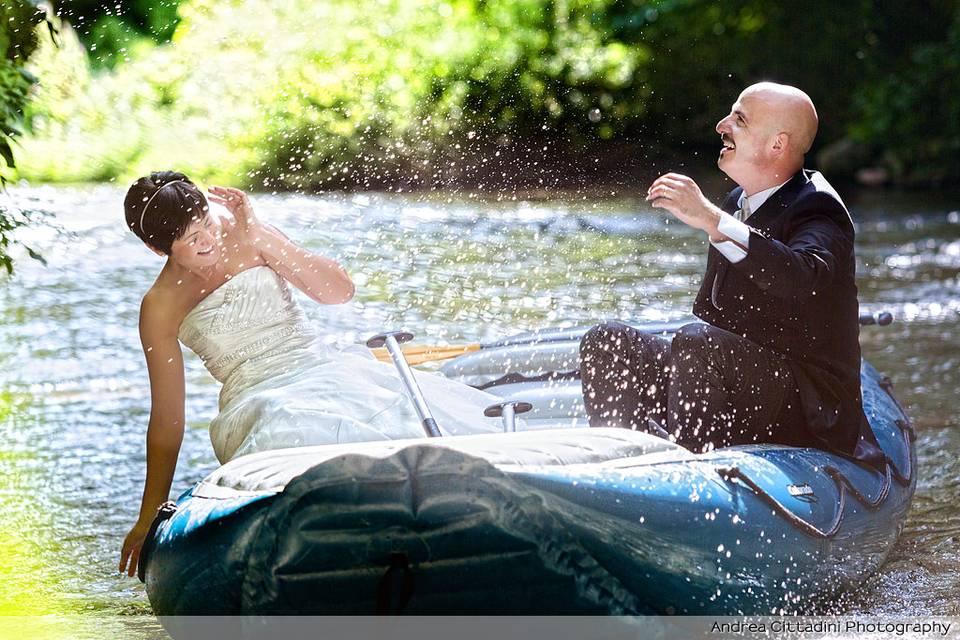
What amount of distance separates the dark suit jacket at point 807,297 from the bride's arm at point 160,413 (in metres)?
1.47

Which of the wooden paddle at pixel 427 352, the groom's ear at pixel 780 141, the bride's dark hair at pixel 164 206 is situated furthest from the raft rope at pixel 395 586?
the wooden paddle at pixel 427 352

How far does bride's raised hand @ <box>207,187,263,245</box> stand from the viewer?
3711 millimetres

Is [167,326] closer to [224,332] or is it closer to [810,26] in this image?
[224,332]

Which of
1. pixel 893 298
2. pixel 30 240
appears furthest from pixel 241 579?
pixel 30 240

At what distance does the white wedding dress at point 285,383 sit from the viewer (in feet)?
11.0

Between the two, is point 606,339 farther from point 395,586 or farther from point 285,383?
point 395,586

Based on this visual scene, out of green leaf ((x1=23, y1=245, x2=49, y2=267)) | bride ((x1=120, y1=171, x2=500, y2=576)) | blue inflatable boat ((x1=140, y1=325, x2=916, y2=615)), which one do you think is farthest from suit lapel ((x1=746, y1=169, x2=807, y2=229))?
green leaf ((x1=23, y1=245, x2=49, y2=267))

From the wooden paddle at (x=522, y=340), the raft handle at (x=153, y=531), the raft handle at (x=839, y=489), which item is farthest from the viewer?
the wooden paddle at (x=522, y=340)

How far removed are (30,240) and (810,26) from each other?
48.6 ft

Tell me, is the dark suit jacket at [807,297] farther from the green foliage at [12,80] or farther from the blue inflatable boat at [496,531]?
the green foliage at [12,80]

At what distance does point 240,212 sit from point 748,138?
1416mm

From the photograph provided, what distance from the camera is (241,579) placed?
2664mm

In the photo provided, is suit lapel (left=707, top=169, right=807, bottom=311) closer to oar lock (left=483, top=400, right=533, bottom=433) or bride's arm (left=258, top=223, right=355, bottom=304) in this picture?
oar lock (left=483, top=400, right=533, bottom=433)

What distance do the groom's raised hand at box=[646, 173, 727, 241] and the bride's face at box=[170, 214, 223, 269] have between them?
46.8 inches
